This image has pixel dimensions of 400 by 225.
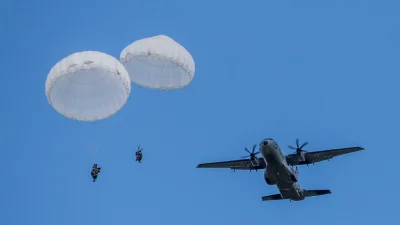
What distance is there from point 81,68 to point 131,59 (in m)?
6.62

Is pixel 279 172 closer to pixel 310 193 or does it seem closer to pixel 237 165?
pixel 310 193

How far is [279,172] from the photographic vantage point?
233 ft

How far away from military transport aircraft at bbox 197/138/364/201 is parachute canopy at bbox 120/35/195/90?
58.2 feet

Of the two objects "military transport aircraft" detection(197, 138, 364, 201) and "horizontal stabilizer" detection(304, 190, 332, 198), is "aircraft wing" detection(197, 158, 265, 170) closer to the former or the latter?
"military transport aircraft" detection(197, 138, 364, 201)

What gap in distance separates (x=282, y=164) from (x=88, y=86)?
28.7 m

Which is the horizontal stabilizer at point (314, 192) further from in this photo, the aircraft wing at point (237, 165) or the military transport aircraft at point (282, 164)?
the aircraft wing at point (237, 165)

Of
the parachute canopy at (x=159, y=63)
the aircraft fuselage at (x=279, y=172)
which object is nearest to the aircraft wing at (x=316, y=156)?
the aircraft fuselage at (x=279, y=172)

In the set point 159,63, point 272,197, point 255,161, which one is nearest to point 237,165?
point 255,161

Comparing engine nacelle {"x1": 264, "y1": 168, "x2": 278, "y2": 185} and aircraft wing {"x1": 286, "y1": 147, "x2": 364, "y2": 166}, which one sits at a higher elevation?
aircraft wing {"x1": 286, "y1": 147, "x2": 364, "y2": 166}

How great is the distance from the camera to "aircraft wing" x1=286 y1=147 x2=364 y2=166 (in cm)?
7562

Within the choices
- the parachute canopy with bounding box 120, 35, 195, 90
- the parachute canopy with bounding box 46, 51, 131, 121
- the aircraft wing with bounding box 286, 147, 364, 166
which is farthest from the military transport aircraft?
the parachute canopy with bounding box 46, 51, 131, 121

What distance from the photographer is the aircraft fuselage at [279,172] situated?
68.2m

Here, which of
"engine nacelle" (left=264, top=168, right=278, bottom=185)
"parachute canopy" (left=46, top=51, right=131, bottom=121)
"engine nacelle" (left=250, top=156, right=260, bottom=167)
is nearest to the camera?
"parachute canopy" (left=46, top=51, right=131, bottom=121)

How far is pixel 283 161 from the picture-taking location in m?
70.8
